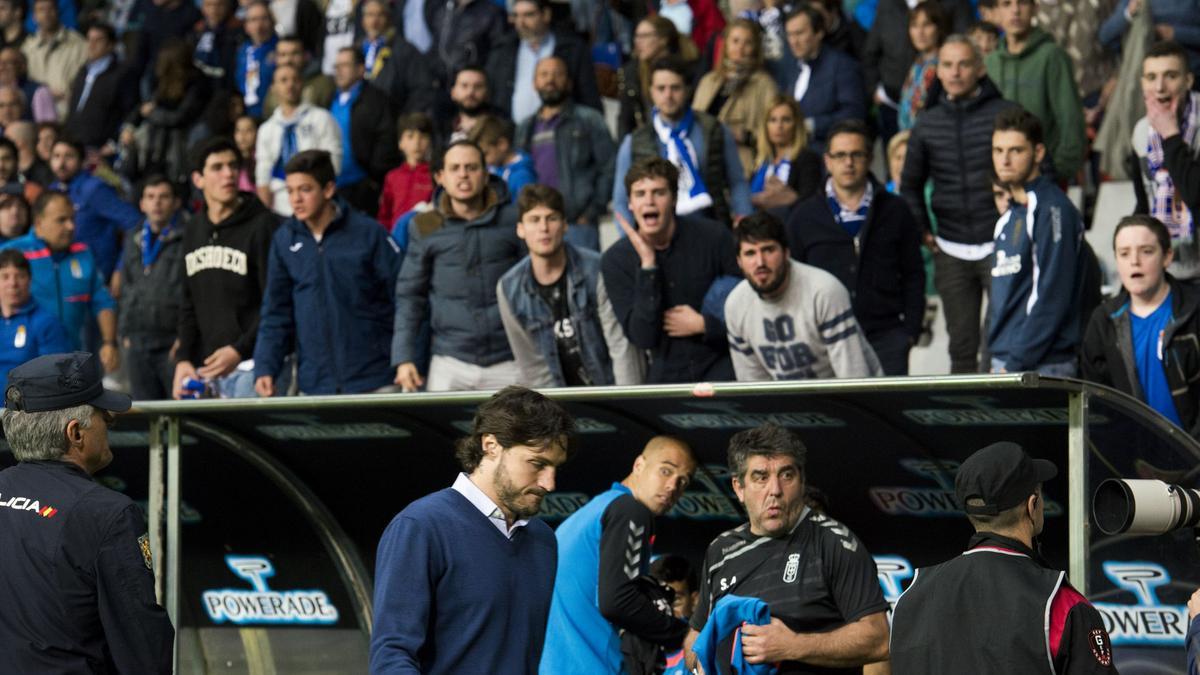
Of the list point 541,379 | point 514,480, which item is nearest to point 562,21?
point 541,379

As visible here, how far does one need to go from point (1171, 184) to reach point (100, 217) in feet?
27.4

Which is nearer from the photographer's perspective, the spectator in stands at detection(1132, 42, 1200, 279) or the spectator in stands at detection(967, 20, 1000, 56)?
the spectator in stands at detection(1132, 42, 1200, 279)

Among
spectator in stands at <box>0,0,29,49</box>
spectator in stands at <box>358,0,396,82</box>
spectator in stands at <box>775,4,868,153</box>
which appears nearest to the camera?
spectator in stands at <box>775,4,868,153</box>

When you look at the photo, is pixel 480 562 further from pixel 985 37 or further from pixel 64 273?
pixel 985 37

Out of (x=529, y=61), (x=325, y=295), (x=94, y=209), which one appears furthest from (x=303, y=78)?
(x=325, y=295)

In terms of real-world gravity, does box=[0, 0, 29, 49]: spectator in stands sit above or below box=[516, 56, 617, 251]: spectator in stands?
above

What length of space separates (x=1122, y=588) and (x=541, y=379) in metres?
3.32

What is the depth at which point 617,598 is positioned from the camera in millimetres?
7145

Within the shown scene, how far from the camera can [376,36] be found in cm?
1577

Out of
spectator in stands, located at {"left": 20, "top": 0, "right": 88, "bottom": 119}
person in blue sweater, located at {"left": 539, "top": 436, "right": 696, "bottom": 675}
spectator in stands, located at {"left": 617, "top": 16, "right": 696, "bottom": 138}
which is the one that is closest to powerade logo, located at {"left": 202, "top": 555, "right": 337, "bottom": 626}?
person in blue sweater, located at {"left": 539, "top": 436, "right": 696, "bottom": 675}

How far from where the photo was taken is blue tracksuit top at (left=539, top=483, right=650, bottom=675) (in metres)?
7.32

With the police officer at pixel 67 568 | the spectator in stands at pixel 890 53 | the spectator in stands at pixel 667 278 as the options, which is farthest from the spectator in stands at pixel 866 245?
the police officer at pixel 67 568

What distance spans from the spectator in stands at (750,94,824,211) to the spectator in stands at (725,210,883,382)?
3.12 m

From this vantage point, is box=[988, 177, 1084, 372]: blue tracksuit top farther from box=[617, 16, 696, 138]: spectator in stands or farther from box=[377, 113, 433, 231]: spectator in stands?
box=[377, 113, 433, 231]: spectator in stands
